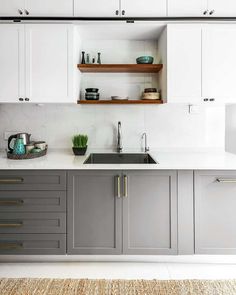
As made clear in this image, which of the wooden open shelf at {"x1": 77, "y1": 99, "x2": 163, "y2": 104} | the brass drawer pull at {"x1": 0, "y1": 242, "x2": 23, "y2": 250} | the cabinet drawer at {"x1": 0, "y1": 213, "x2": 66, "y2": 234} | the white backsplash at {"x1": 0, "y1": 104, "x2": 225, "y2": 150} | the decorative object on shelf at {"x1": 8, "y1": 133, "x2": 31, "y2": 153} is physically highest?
the wooden open shelf at {"x1": 77, "y1": 99, "x2": 163, "y2": 104}

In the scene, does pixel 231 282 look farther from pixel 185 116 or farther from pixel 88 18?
pixel 88 18

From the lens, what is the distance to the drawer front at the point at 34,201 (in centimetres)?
217

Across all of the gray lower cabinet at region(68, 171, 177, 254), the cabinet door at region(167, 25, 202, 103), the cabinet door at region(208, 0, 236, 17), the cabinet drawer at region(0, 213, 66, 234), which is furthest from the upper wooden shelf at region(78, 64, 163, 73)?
the cabinet drawer at region(0, 213, 66, 234)

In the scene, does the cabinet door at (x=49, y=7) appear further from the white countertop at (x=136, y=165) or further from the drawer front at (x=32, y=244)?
the drawer front at (x=32, y=244)

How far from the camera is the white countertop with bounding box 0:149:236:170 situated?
2.13 meters

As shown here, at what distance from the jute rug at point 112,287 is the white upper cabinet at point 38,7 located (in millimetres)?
2265

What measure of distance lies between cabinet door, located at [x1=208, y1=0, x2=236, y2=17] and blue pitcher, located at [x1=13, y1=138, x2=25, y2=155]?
6.98ft

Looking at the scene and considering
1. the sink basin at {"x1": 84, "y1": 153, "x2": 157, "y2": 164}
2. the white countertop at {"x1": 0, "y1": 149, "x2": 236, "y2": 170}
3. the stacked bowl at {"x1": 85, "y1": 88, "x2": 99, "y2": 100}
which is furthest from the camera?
the sink basin at {"x1": 84, "y1": 153, "x2": 157, "y2": 164}

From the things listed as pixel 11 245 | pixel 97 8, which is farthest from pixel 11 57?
pixel 11 245

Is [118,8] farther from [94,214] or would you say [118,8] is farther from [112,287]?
[112,287]

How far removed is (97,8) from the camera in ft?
8.06

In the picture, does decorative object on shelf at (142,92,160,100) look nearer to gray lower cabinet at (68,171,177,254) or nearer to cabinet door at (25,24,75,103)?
cabinet door at (25,24,75,103)

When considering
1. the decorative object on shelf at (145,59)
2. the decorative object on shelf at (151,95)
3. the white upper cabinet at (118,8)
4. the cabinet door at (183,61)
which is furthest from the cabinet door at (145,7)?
the decorative object on shelf at (151,95)

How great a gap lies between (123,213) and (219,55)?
5.44 ft
